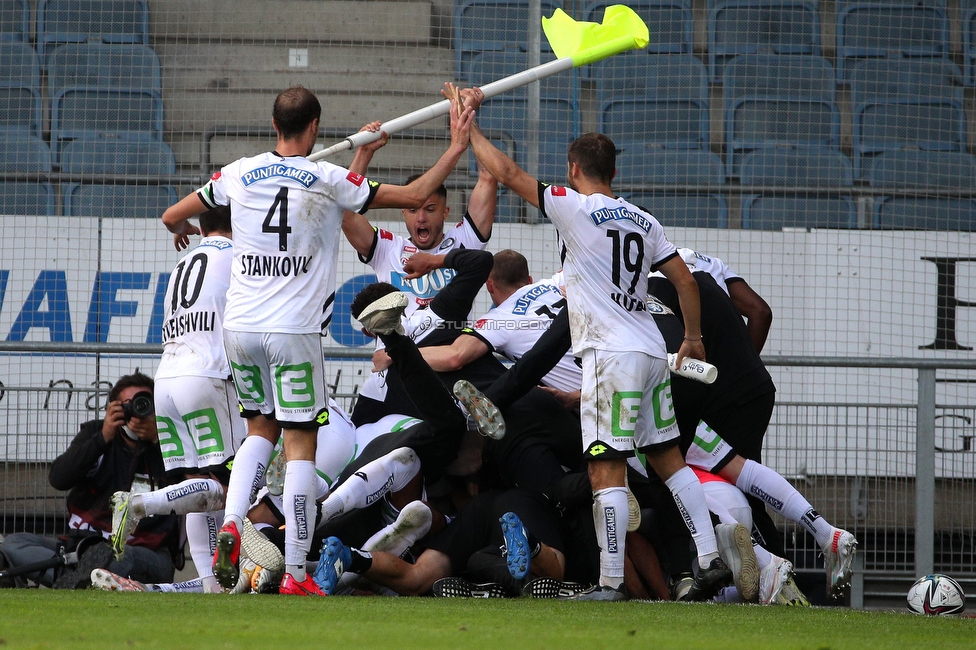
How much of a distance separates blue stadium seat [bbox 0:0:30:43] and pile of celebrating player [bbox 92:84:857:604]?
3.88m

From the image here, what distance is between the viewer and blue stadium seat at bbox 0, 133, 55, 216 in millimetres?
7242

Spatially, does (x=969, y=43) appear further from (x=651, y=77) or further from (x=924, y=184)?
(x=651, y=77)

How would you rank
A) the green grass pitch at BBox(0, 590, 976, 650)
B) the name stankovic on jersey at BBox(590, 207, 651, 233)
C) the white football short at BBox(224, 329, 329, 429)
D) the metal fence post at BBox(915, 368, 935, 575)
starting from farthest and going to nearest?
the metal fence post at BBox(915, 368, 935, 575) → the name stankovic on jersey at BBox(590, 207, 651, 233) → the white football short at BBox(224, 329, 329, 429) → the green grass pitch at BBox(0, 590, 976, 650)

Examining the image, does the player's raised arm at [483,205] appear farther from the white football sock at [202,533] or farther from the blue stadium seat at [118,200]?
the blue stadium seat at [118,200]

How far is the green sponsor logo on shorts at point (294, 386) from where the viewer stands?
421cm

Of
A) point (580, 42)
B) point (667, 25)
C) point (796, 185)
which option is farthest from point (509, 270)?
point (667, 25)

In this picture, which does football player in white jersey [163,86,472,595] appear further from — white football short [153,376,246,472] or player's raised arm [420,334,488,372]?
player's raised arm [420,334,488,372]

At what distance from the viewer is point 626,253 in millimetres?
4453

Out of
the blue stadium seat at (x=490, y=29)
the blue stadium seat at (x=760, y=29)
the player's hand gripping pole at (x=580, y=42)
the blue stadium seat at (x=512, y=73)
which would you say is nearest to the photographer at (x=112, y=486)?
the player's hand gripping pole at (x=580, y=42)

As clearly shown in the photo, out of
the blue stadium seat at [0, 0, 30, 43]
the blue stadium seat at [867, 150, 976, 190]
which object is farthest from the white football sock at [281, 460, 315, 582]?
the blue stadium seat at [0, 0, 30, 43]

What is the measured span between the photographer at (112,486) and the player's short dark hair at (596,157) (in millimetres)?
2451

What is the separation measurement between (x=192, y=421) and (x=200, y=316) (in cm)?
49

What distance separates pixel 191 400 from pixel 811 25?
19.2ft

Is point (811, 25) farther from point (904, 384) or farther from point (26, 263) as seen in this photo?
point (26, 263)
